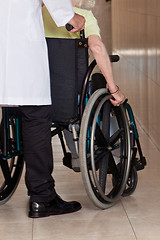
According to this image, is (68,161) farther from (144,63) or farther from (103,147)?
(144,63)

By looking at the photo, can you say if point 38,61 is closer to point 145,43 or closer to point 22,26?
point 22,26

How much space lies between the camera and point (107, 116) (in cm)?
277

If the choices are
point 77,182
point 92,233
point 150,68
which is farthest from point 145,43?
point 92,233

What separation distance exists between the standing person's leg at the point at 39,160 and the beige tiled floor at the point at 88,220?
0.20 feet

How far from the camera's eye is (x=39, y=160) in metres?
2.64

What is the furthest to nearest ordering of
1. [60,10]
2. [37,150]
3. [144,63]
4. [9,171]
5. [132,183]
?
[144,63] → [132,183] → [9,171] → [37,150] → [60,10]

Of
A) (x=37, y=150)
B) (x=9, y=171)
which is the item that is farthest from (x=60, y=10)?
(x=9, y=171)

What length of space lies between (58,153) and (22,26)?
1638mm

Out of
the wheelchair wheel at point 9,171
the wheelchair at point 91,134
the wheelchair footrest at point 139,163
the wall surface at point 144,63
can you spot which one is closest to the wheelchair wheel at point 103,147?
the wheelchair at point 91,134

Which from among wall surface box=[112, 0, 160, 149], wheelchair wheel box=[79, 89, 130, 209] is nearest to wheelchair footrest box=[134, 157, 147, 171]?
wheelchair wheel box=[79, 89, 130, 209]

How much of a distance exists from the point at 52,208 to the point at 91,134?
1.51 ft

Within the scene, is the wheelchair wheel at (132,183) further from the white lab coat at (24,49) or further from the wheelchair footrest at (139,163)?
the white lab coat at (24,49)

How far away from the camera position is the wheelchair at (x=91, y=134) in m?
2.55

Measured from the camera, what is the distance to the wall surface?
407 cm
